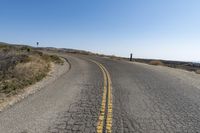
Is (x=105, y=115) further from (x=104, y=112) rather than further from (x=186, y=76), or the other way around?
(x=186, y=76)

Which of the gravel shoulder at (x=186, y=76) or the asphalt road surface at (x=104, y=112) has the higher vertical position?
the gravel shoulder at (x=186, y=76)

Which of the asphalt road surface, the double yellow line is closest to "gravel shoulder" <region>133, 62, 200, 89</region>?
the asphalt road surface

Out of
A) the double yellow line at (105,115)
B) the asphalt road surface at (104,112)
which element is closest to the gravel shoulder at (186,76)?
the asphalt road surface at (104,112)

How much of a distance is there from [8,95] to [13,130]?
11.2 feet

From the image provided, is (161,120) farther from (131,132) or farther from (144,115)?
(131,132)

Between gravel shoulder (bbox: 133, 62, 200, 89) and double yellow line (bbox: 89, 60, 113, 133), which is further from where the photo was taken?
gravel shoulder (bbox: 133, 62, 200, 89)

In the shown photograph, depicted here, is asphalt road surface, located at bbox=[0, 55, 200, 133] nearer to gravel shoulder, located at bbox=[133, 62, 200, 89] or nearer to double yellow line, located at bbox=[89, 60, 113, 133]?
double yellow line, located at bbox=[89, 60, 113, 133]

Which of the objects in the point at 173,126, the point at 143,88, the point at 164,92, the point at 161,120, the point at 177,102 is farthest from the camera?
the point at 143,88

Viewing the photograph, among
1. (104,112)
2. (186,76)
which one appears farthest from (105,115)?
(186,76)

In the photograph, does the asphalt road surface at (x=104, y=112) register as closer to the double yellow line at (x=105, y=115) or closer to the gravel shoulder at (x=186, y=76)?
the double yellow line at (x=105, y=115)

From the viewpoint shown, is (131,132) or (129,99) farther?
(129,99)

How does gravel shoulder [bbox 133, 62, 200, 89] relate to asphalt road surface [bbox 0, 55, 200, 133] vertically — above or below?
above

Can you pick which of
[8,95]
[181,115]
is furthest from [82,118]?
[8,95]

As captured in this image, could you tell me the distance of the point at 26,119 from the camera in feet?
18.2
